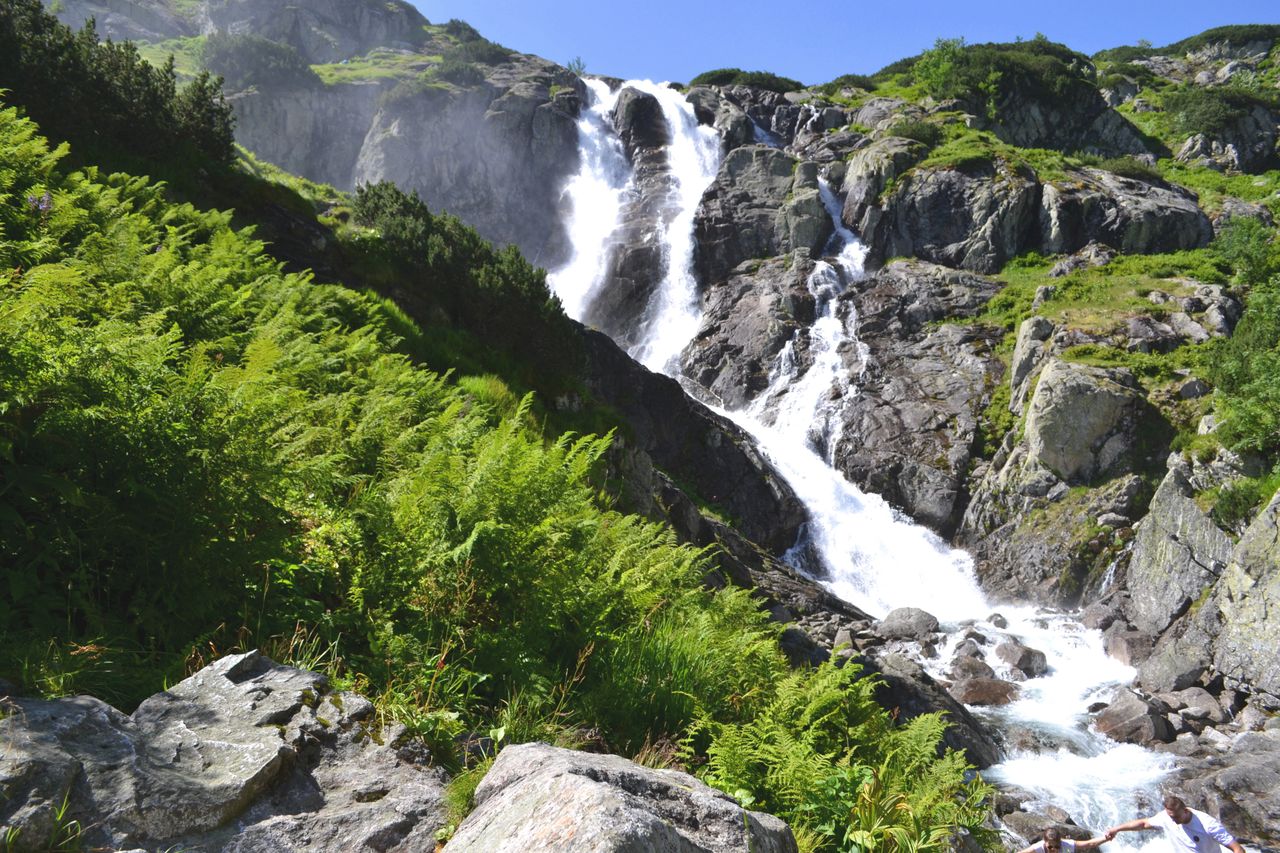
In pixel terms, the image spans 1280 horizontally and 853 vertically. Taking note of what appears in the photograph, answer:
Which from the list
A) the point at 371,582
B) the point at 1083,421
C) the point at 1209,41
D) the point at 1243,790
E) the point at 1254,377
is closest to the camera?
the point at 371,582

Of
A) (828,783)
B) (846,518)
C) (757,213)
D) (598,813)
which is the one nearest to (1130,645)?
(846,518)

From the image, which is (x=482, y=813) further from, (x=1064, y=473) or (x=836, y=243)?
(x=836, y=243)

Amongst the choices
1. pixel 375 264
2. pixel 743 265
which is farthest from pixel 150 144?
pixel 743 265

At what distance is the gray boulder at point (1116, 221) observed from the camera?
→ 132ft

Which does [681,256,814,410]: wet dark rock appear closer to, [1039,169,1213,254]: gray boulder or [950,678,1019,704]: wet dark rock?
[1039,169,1213,254]: gray boulder

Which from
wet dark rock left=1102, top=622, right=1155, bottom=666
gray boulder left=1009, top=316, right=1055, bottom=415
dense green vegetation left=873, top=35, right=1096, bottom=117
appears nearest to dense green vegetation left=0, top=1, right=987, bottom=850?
wet dark rock left=1102, top=622, right=1155, bottom=666

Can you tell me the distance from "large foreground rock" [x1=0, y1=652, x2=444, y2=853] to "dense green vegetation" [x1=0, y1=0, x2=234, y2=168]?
14.1m

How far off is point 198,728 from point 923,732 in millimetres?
4470

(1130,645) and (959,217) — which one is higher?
(959,217)

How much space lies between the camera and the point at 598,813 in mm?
2209

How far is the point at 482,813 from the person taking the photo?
8.45ft

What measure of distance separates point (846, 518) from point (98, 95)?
87.0 ft

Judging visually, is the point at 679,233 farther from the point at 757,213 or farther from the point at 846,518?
the point at 846,518

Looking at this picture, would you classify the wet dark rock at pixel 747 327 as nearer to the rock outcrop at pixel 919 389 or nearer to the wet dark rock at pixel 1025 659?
the rock outcrop at pixel 919 389
